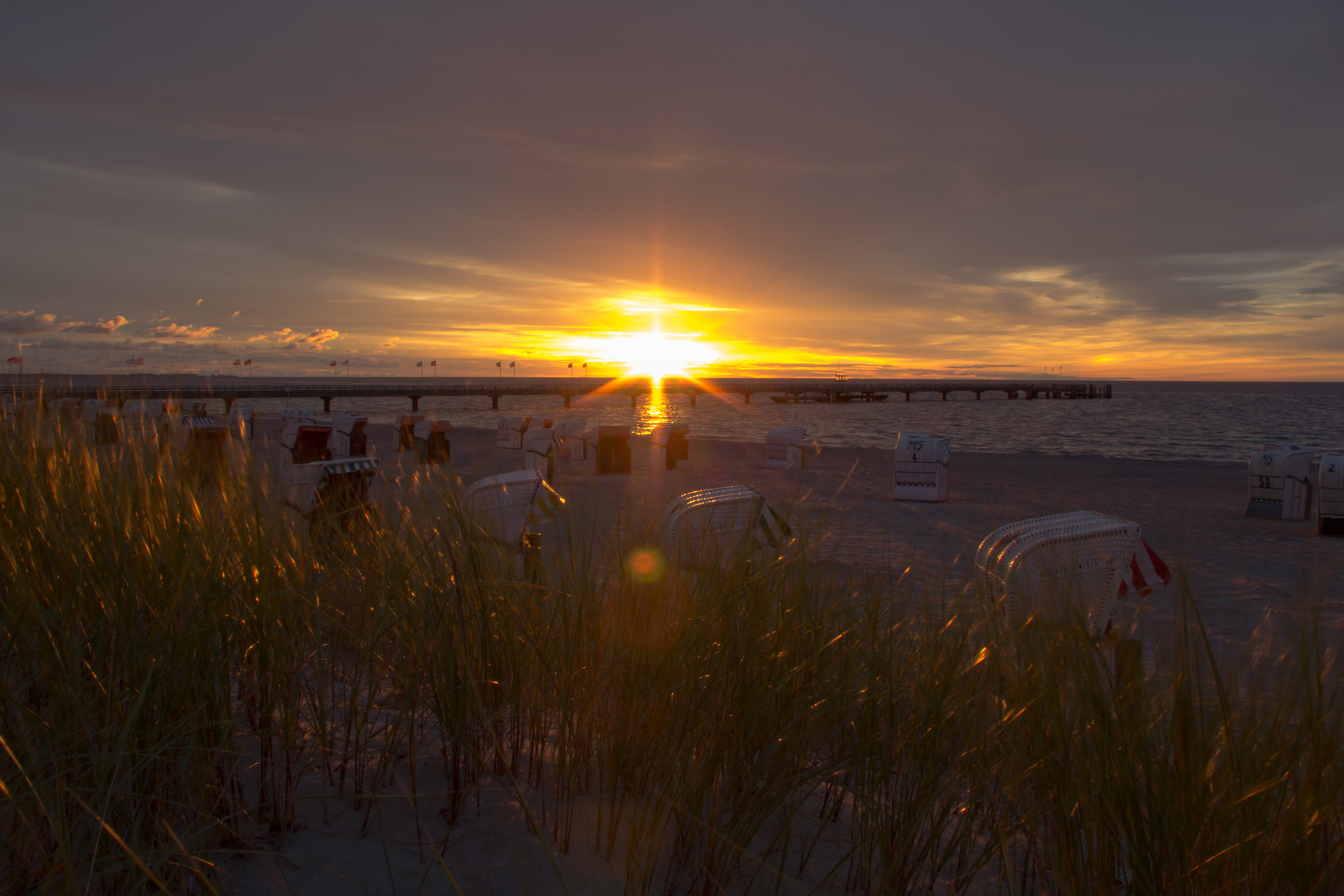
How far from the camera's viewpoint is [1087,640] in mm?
1698

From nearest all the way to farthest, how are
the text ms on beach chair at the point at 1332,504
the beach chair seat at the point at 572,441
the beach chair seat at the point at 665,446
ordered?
the text ms on beach chair at the point at 1332,504 < the beach chair seat at the point at 665,446 < the beach chair seat at the point at 572,441

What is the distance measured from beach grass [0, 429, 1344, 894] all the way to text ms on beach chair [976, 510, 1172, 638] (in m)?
0.28

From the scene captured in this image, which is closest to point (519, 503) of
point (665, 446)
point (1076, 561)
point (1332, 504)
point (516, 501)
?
point (516, 501)

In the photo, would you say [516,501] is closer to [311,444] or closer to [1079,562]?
[1079,562]

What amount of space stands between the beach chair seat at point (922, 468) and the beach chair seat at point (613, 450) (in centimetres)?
508

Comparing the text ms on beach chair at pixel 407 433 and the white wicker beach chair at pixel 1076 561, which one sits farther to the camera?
the text ms on beach chair at pixel 407 433

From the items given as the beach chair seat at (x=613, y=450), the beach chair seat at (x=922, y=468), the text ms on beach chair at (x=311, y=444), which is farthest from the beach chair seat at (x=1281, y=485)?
the text ms on beach chair at (x=311, y=444)

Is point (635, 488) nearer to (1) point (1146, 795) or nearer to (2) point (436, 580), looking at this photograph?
(2) point (436, 580)

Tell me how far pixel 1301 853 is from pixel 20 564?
337 cm

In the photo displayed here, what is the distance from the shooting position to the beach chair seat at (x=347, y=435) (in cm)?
1397

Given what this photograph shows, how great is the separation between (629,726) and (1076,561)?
1703mm

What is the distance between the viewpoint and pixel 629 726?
2076 mm

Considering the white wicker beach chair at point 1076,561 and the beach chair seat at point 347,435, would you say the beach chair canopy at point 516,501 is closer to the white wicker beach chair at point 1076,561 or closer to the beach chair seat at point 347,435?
the white wicker beach chair at point 1076,561

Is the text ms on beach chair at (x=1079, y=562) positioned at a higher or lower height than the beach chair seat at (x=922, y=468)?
higher
